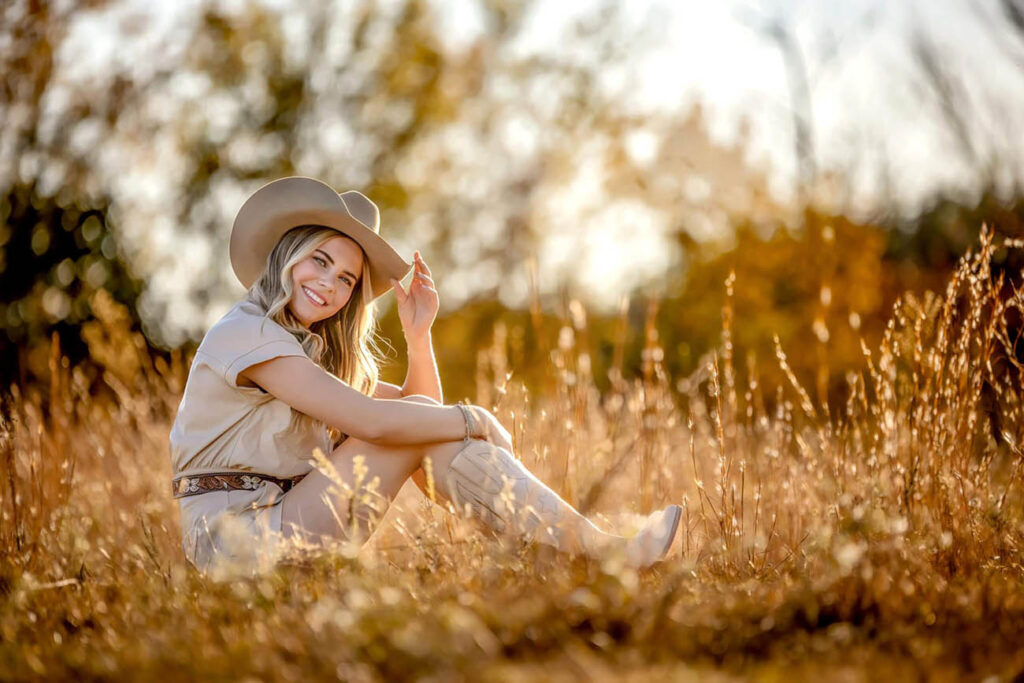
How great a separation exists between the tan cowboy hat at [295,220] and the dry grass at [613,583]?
0.68m

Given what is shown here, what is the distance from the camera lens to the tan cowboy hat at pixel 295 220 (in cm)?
277

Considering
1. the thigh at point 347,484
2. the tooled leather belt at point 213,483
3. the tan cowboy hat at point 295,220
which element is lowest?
the thigh at point 347,484

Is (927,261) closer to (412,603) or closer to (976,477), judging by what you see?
(976,477)

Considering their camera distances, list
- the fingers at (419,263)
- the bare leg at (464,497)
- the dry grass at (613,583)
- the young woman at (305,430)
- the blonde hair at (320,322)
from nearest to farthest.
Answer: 1. the dry grass at (613,583)
2. the bare leg at (464,497)
3. the young woman at (305,430)
4. the blonde hair at (320,322)
5. the fingers at (419,263)

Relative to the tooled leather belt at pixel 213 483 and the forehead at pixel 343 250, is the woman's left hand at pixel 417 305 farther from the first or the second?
the tooled leather belt at pixel 213 483

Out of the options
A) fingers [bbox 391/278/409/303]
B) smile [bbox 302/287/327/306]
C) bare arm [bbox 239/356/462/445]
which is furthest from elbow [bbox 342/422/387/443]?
fingers [bbox 391/278/409/303]

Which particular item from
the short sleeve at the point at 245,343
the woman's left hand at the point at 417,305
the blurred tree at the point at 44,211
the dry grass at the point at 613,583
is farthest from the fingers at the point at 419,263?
the blurred tree at the point at 44,211

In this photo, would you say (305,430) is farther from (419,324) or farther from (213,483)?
(419,324)

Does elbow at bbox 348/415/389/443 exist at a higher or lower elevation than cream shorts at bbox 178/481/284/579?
higher

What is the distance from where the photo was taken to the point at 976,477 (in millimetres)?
2670

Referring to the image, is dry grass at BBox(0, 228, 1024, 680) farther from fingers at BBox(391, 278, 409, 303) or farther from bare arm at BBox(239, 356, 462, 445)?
fingers at BBox(391, 278, 409, 303)

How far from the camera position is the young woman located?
8.07 ft

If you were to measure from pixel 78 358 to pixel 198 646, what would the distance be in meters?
6.55

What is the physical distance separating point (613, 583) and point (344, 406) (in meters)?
0.99
